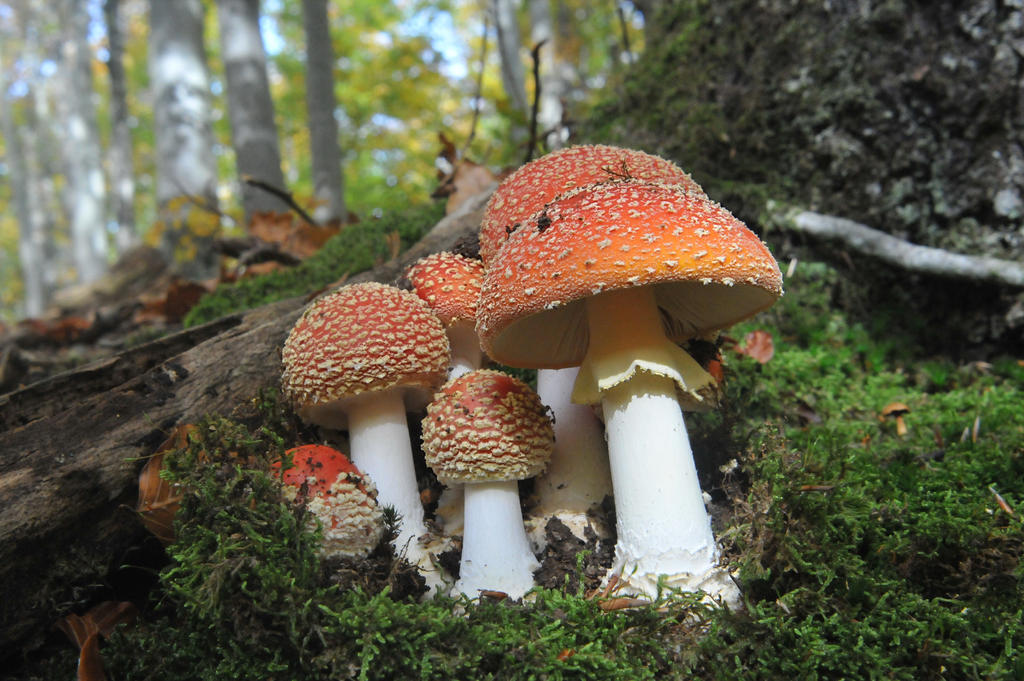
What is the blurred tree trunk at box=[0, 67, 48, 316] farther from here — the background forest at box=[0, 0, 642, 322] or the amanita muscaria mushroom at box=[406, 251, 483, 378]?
the amanita muscaria mushroom at box=[406, 251, 483, 378]

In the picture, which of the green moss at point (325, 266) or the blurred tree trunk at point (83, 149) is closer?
the green moss at point (325, 266)

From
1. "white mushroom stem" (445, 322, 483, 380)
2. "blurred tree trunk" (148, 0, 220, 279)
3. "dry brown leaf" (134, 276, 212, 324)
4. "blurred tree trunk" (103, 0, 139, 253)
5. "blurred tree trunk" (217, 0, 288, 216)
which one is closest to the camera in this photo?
"white mushroom stem" (445, 322, 483, 380)

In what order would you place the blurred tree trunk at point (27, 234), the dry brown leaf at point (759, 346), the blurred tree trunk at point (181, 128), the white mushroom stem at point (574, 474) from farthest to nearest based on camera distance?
the blurred tree trunk at point (27, 234), the blurred tree trunk at point (181, 128), the dry brown leaf at point (759, 346), the white mushroom stem at point (574, 474)

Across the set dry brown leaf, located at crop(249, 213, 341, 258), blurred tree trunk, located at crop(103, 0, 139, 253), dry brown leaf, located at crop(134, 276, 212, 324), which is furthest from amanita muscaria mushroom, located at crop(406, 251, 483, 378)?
blurred tree trunk, located at crop(103, 0, 139, 253)

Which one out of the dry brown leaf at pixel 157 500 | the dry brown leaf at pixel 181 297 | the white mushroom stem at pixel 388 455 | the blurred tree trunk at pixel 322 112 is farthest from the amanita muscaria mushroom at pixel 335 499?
the blurred tree trunk at pixel 322 112

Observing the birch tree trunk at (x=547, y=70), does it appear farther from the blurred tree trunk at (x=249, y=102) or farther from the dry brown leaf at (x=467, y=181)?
the dry brown leaf at (x=467, y=181)

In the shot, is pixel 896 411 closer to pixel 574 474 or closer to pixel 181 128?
pixel 574 474

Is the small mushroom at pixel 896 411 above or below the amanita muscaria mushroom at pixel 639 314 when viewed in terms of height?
below

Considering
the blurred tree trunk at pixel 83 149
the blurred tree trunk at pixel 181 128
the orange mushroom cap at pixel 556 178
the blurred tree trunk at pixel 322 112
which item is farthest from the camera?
the blurred tree trunk at pixel 83 149
